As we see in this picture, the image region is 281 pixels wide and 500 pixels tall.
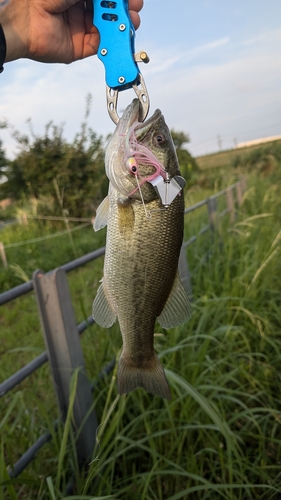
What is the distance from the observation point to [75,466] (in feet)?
6.89

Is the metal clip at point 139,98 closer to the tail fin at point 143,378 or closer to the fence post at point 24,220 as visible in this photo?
the tail fin at point 143,378

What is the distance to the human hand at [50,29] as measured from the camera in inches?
58.4

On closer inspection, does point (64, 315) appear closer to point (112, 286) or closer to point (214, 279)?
point (112, 286)

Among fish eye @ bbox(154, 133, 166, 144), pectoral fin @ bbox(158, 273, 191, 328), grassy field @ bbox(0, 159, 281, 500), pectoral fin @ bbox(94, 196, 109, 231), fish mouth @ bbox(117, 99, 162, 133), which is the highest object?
fish mouth @ bbox(117, 99, 162, 133)

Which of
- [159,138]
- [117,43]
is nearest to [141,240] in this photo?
[159,138]

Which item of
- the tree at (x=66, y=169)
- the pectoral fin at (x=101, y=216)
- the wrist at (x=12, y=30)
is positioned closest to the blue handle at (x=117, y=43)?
the pectoral fin at (x=101, y=216)

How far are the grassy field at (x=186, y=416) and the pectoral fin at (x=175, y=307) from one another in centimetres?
44

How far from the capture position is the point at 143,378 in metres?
1.23

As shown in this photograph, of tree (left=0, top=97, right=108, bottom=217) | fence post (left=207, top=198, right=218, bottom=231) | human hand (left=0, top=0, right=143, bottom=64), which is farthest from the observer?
tree (left=0, top=97, right=108, bottom=217)

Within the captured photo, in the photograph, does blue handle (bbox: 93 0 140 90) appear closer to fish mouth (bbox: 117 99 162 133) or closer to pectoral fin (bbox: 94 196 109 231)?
fish mouth (bbox: 117 99 162 133)

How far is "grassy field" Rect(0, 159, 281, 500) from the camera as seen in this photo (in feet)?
6.28

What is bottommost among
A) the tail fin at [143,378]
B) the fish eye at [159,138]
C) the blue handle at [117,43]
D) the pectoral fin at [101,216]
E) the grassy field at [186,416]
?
the grassy field at [186,416]

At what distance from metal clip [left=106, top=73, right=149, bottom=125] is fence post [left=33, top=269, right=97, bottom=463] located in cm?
130

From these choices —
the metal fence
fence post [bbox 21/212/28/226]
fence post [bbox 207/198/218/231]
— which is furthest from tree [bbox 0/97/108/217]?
the metal fence
